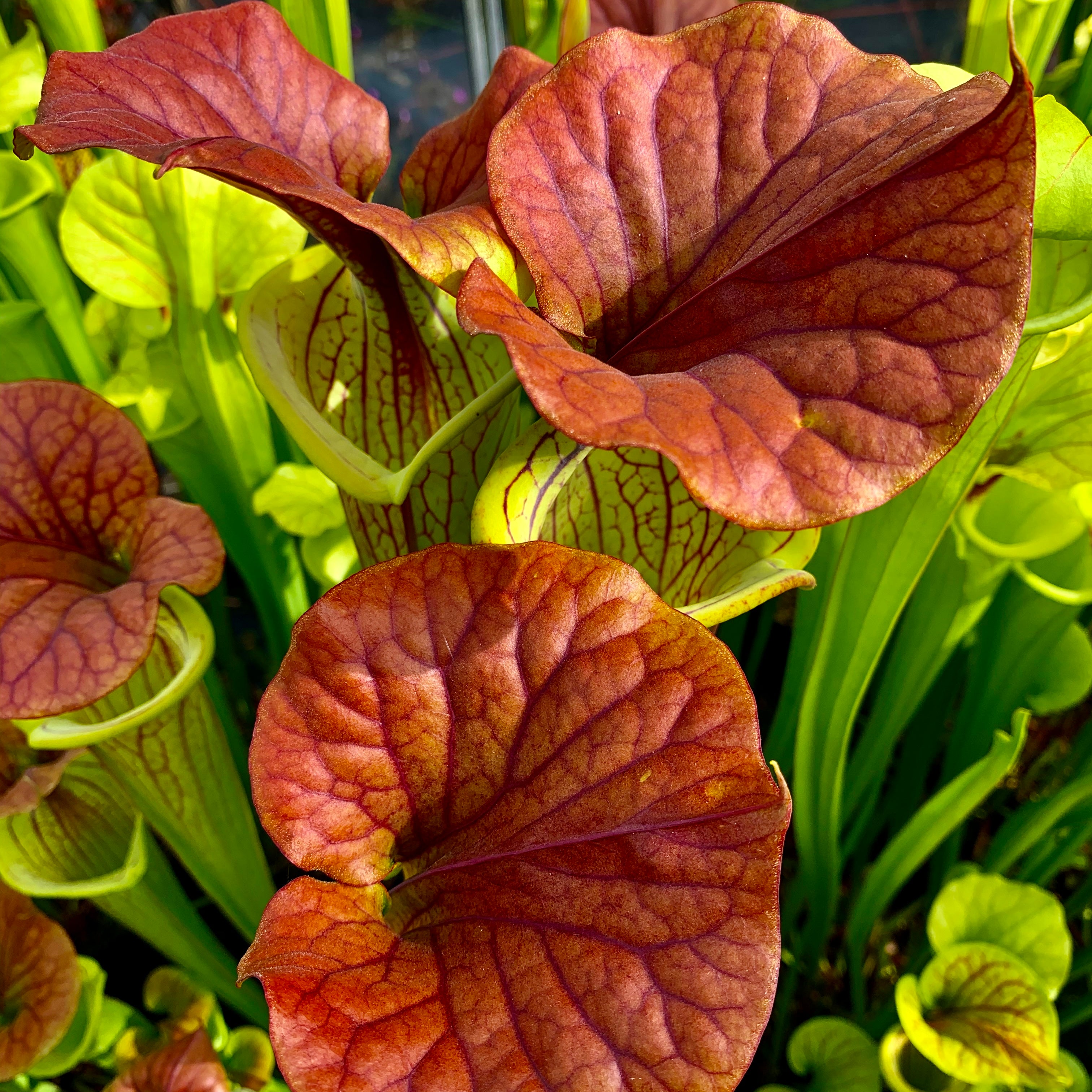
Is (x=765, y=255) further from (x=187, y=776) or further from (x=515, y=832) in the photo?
(x=187, y=776)

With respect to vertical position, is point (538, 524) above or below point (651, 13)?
below

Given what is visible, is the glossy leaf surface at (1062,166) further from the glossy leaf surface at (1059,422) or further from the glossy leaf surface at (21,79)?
the glossy leaf surface at (21,79)

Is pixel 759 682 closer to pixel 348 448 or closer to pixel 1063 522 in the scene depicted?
pixel 1063 522

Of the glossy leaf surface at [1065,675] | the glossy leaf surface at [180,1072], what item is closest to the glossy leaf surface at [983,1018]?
the glossy leaf surface at [1065,675]

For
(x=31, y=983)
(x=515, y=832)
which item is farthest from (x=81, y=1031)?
(x=515, y=832)

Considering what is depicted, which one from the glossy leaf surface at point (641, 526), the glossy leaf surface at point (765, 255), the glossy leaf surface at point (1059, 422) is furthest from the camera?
the glossy leaf surface at point (1059, 422)

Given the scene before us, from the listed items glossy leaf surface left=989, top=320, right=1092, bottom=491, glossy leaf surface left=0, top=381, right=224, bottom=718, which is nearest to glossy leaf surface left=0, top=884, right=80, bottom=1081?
glossy leaf surface left=0, top=381, right=224, bottom=718
